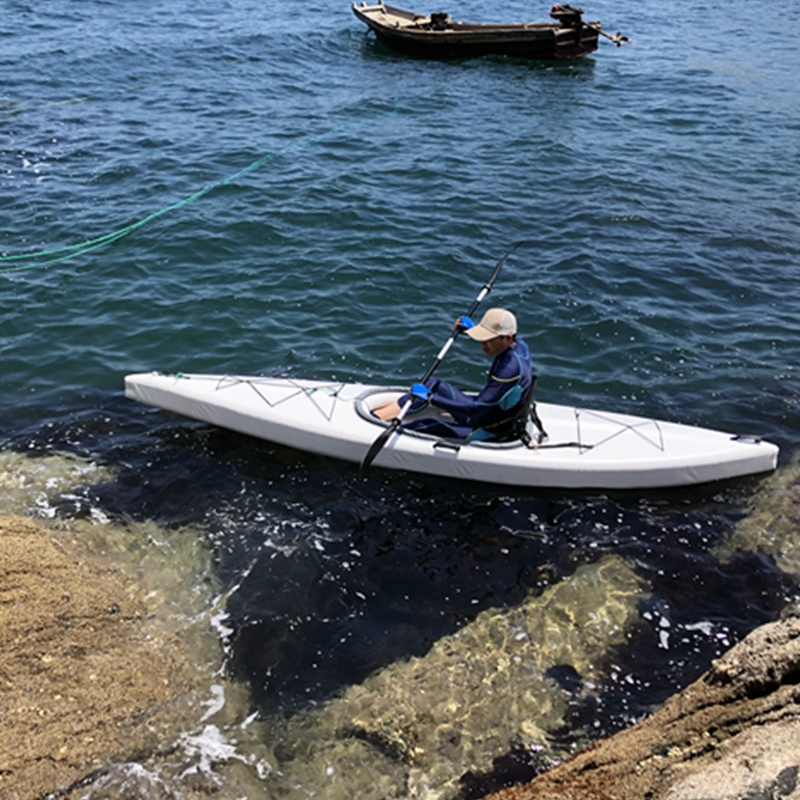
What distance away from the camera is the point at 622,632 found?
5.42 meters

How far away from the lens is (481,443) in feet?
22.0

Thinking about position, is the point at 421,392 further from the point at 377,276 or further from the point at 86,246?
the point at 86,246

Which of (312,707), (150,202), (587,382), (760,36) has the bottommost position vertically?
(312,707)

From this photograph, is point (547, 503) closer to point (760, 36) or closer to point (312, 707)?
point (312, 707)

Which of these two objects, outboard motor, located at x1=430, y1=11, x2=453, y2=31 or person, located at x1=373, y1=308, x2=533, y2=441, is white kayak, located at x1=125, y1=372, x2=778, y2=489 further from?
outboard motor, located at x1=430, y1=11, x2=453, y2=31

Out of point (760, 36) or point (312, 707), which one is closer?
point (312, 707)

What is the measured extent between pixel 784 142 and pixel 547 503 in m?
10.9

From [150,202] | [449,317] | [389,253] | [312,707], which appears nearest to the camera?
[312,707]

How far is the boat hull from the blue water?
404mm

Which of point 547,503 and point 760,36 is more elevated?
point 760,36

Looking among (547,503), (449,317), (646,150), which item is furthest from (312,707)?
(646,150)

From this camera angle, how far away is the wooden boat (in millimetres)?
17922

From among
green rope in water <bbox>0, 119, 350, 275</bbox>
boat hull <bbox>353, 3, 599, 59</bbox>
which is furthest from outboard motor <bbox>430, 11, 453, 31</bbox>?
green rope in water <bbox>0, 119, 350, 275</bbox>

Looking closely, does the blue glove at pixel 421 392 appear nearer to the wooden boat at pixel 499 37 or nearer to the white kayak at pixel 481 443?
the white kayak at pixel 481 443
